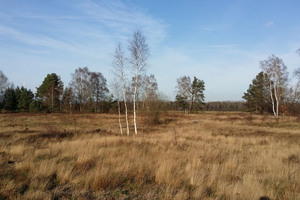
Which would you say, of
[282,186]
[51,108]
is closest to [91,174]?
[282,186]

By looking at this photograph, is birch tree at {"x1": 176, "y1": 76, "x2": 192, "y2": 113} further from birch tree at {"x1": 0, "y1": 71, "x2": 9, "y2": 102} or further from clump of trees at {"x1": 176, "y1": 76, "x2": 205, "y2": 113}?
birch tree at {"x1": 0, "y1": 71, "x2": 9, "y2": 102}

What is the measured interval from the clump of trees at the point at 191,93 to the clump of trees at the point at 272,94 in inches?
469

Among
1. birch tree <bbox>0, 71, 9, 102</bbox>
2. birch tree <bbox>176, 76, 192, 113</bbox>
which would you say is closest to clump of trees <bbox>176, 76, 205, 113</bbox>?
birch tree <bbox>176, 76, 192, 113</bbox>

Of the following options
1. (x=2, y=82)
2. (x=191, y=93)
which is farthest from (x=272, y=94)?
(x=2, y=82)

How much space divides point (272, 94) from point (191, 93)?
21.2 meters

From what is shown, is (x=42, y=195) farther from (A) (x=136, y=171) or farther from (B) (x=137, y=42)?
(B) (x=137, y=42)

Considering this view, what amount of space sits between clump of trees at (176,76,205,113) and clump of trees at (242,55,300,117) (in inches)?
469

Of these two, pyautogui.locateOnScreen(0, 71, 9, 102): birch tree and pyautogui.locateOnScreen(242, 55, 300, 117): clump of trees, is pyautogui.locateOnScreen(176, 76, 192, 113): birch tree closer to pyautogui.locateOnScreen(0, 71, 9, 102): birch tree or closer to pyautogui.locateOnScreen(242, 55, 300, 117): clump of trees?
pyautogui.locateOnScreen(242, 55, 300, 117): clump of trees

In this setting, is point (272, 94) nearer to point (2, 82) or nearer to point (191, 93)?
point (191, 93)

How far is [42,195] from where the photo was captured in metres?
3.21

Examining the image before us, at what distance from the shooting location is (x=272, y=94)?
126 feet

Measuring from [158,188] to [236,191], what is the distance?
1.61m

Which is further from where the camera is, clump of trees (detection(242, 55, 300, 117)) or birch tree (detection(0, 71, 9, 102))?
birch tree (detection(0, 71, 9, 102))

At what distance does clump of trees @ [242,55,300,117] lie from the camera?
32.0m
